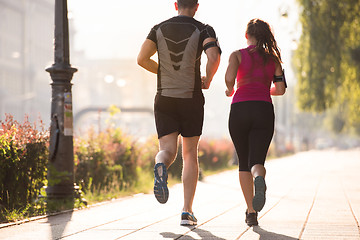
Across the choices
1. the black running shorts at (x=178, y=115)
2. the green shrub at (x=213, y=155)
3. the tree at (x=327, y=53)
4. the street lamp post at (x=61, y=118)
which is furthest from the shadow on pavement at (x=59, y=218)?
the green shrub at (x=213, y=155)

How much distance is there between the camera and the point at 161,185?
527 cm

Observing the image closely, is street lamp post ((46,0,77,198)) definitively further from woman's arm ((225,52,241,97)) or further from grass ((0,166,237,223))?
woman's arm ((225,52,241,97))

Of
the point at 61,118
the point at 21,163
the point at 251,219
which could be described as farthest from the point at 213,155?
the point at 251,219

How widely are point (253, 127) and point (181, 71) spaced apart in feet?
2.71

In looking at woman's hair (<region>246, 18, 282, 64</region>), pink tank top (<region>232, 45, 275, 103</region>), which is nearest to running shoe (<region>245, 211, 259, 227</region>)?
pink tank top (<region>232, 45, 275, 103</region>)

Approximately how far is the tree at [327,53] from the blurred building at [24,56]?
5857 centimetres

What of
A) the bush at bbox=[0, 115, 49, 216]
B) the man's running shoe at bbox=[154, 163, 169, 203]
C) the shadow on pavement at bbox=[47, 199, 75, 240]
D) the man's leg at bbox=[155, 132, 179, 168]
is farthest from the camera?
the bush at bbox=[0, 115, 49, 216]

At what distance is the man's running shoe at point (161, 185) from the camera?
522cm

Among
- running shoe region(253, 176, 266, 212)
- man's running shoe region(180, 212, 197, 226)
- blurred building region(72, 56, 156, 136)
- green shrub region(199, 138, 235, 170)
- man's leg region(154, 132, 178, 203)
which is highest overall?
blurred building region(72, 56, 156, 136)

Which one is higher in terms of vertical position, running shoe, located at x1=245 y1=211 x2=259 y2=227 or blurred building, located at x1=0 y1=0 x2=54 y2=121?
blurred building, located at x1=0 y1=0 x2=54 y2=121

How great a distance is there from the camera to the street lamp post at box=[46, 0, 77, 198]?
854 centimetres

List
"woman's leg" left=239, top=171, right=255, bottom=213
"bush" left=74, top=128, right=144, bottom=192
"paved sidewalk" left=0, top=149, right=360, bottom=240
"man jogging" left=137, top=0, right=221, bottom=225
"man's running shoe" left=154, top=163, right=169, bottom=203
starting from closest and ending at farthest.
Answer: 1. "man's running shoe" left=154, top=163, right=169, bottom=203
2. "paved sidewalk" left=0, top=149, right=360, bottom=240
3. "man jogging" left=137, top=0, right=221, bottom=225
4. "woman's leg" left=239, top=171, right=255, bottom=213
5. "bush" left=74, top=128, right=144, bottom=192

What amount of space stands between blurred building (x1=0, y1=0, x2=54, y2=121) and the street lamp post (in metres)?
66.9

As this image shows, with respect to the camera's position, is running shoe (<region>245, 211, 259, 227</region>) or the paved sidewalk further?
running shoe (<region>245, 211, 259, 227</region>)
